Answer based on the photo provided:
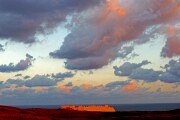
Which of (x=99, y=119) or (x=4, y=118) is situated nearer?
(x=4, y=118)

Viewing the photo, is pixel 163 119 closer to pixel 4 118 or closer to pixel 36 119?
pixel 36 119

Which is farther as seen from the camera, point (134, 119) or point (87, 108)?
point (87, 108)

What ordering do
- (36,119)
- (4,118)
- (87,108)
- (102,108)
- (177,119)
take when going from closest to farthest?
1. (4,118)
2. (36,119)
3. (177,119)
4. (87,108)
5. (102,108)

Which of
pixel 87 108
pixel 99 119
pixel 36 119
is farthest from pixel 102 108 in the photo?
pixel 36 119

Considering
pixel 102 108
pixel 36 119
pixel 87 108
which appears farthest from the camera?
pixel 102 108

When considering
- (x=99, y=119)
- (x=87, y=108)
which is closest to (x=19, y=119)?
(x=99, y=119)

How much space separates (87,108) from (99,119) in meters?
85.8

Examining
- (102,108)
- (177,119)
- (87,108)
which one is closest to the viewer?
(177,119)

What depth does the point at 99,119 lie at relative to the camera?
55312 millimetres

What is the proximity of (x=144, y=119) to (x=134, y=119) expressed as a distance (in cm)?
132

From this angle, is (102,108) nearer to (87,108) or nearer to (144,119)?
(87,108)

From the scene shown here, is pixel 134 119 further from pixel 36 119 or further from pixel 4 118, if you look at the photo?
pixel 4 118

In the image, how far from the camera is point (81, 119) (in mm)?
54375

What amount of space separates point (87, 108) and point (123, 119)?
87084mm
